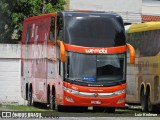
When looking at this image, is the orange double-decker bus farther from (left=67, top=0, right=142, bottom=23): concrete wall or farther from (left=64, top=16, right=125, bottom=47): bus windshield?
(left=67, top=0, right=142, bottom=23): concrete wall

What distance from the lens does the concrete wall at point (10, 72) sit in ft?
142

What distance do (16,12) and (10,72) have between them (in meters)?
9.06

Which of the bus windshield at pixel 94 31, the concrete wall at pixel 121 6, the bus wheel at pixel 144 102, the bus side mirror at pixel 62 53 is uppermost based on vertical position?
the concrete wall at pixel 121 6

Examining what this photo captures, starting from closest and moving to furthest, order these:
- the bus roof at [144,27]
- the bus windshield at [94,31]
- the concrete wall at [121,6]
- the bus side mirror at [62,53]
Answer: the bus side mirror at [62,53], the bus windshield at [94,31], the bus roof at [144,27], the concrete wall at [121,6]

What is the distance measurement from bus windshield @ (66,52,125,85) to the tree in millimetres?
22033

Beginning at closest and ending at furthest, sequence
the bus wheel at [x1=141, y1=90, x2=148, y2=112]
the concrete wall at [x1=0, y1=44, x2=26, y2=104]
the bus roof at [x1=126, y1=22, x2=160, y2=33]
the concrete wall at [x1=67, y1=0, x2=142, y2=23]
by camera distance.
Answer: the bus roof at [x1=126, y1=22, x2=160, y2=33] < the bus wheel at [x1=141, y1=90, x2=148, y2=112] < the concrete wall at [x1=0, y1=44, x2=26, y2=104] < the concrete wall at [x1=67, y1=0, x2=142, y2=23]

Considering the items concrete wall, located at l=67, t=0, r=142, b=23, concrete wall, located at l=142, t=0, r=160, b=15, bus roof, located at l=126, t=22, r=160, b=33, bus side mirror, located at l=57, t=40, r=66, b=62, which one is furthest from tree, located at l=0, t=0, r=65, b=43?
bus side mirror, located at l=57, t=40, r=66, b=62

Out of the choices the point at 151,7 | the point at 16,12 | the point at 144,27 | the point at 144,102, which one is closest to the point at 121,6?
the point at 151,7

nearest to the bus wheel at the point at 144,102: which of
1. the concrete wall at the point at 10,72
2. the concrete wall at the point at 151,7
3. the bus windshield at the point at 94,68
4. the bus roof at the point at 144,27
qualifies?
the bus roof at the point at 144,27

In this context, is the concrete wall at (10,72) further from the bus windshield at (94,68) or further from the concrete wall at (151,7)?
the concrete wall at (151,7)

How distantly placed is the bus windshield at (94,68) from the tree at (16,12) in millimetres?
22033

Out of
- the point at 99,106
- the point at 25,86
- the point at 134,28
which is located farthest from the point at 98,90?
the point at 25,86

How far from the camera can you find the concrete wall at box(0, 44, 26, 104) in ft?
142

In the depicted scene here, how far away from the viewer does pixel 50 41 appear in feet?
102
